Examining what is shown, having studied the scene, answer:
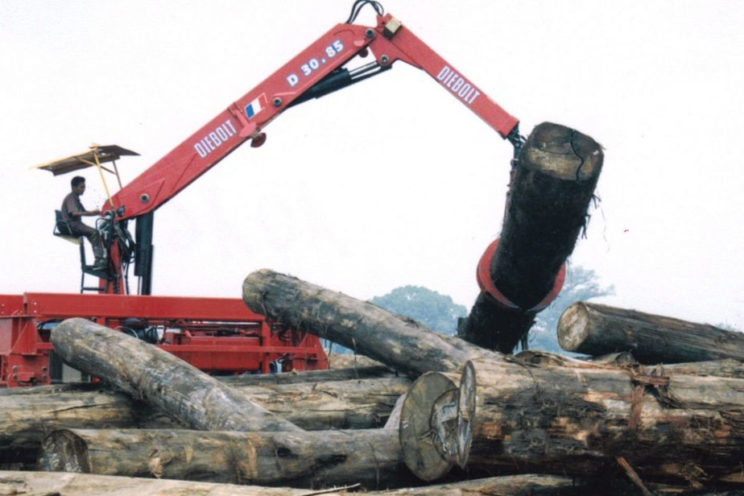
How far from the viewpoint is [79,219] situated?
37.6ft

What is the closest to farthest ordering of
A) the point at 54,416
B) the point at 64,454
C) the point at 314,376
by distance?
the point at 64,454 → the point at 54,416 → the point at 314,376

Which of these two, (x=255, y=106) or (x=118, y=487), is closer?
(x=118, y=487)

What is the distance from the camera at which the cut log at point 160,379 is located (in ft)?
22.5

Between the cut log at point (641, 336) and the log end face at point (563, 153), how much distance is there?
1034mm

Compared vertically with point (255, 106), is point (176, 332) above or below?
below

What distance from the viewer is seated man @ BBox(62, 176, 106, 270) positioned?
11367 millimetres

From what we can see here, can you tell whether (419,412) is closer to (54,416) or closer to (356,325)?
(356,325)

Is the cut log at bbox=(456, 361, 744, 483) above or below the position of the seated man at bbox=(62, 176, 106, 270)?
below

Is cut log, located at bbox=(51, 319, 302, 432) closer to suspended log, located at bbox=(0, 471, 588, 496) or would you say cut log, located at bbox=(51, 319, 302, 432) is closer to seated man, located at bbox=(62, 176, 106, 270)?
suspended log, located at bbox=(0, 471, 588, 496)

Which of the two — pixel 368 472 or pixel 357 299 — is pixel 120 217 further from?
pixel 368 472

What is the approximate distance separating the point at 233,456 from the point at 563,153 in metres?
3.92

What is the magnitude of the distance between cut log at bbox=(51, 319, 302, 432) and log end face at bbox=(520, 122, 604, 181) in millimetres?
2981

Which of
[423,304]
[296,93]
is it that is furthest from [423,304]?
[296,93]

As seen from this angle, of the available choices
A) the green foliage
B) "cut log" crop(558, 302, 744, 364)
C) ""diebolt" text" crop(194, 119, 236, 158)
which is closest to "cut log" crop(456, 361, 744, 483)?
"cut log" crop(558, 302, 744, 364)
